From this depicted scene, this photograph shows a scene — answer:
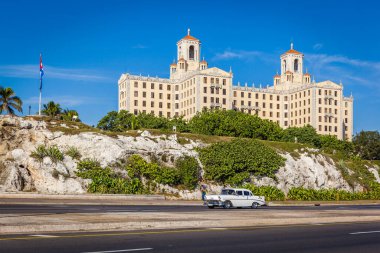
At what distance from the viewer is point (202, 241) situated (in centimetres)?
1496

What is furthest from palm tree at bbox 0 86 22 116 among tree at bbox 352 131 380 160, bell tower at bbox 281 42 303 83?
bell tower at bbox 281 42 303 83

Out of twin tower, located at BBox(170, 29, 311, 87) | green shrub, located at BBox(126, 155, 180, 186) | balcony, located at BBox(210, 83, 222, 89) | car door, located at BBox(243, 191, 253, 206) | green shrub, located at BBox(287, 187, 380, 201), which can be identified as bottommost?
green shrub, located at BBox(287, 187, 380, 201)

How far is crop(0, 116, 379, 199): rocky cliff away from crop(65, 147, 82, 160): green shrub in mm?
473

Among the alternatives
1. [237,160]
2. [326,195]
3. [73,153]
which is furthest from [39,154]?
[326,195]

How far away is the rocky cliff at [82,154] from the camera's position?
53.8 metres

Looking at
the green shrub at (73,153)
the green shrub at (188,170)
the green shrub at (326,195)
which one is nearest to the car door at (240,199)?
the green shrub at (188,170)

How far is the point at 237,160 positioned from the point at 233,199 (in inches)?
1101

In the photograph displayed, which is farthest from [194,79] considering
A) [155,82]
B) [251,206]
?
[251,206]

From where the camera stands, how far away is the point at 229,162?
65312 mm

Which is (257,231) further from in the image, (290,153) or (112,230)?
(290,153)

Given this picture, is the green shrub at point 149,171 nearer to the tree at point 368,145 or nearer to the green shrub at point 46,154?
the green shrub at point 46,154

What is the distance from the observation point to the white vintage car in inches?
1451

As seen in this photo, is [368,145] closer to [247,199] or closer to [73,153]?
[73,153]

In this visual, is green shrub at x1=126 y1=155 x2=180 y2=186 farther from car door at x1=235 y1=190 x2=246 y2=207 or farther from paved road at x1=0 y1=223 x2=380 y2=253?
paved road at x1=0 y1=223 x2=380 y2=253
